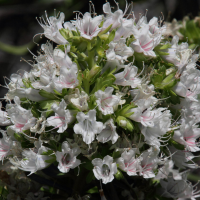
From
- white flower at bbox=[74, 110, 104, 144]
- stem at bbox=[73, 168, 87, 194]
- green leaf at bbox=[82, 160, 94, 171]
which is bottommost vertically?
stem at bbox=[73, 168, 87, 194]

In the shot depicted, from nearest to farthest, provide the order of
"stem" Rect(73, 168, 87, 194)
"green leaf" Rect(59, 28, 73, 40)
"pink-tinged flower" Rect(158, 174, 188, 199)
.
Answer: "green leaf" Rect(59, 28, 73, 40), "stem" Rect(73, 168, 87, 194), "pink-tinged flower" Rect(158, 174, 188, 199)

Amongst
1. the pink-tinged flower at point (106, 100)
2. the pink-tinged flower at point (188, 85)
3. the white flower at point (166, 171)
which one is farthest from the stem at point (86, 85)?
the white flower at point (166, 171)

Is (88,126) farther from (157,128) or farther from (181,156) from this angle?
(181,156)

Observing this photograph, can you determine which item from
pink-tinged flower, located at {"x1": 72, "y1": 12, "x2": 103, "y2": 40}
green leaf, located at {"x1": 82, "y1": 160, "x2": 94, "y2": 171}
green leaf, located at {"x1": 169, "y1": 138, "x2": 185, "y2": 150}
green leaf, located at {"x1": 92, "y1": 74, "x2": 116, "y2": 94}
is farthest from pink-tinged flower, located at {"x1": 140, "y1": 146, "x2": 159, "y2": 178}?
pink-tinged flower, located at {"x1": 72, "y1": 12, "x2": 103, "y2": 40}

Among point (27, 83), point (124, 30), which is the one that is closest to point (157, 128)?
point (124, 30)

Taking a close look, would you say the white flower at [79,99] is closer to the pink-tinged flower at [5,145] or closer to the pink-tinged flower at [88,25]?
the pink-tinged flower at [88,25]

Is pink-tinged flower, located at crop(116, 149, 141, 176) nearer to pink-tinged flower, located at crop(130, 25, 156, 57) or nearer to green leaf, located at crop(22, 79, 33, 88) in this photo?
pink-tinged flower, located at crop(130, 25, 156, 57)

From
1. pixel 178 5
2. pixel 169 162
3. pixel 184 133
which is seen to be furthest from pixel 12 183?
pixel 178 5
